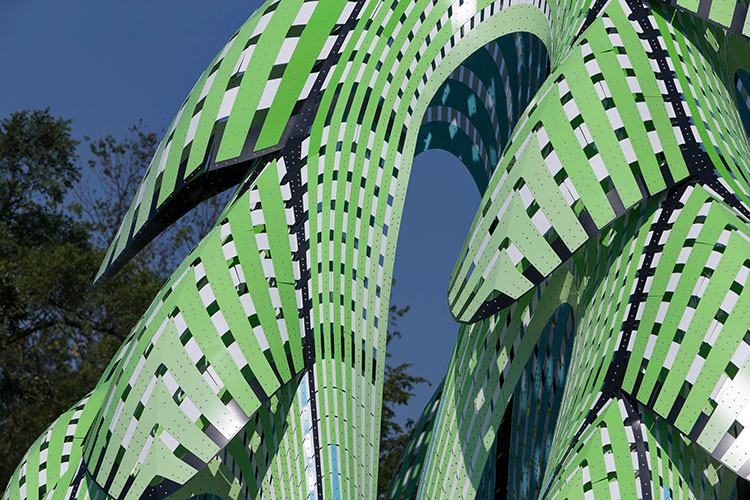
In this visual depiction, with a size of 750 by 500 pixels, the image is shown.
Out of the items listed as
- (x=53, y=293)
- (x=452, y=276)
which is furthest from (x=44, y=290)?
(x=452, y=276)

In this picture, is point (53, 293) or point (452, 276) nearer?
point (452, 276)

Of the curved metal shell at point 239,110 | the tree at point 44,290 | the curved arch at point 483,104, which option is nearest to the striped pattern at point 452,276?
the curved metal shell at point 239,110

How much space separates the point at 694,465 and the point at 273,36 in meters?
4.37

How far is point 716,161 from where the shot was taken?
24.1 feet

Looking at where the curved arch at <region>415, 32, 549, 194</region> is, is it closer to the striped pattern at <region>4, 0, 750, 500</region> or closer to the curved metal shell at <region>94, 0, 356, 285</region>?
the striped pattern at <region>4, 0, 750, 500</region>

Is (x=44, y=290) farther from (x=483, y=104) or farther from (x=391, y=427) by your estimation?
(x=483, y=104)

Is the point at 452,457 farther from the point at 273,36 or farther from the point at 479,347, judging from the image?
the point at 273,36

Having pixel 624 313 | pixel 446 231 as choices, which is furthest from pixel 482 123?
pixel 446 231

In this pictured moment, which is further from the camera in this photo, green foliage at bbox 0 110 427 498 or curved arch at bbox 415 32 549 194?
green foliage at bbox 0 110 427 498

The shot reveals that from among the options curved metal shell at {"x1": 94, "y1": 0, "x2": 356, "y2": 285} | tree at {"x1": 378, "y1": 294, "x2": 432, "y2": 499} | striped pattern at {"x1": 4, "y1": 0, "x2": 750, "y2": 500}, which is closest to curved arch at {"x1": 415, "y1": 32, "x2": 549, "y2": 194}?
striped pattern at {"x1": 4, "y1": 0, "x2": 750, "y2": 500}

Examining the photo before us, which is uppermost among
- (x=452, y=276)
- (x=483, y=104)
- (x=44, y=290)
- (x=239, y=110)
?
(x=44, y=290)

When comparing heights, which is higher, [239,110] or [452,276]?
[239,110]

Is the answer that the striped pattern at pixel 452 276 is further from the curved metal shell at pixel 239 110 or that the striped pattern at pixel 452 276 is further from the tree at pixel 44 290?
the tree at pixel 44 290

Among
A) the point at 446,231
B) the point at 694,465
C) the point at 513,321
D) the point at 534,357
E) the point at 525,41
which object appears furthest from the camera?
the point at 446,231
